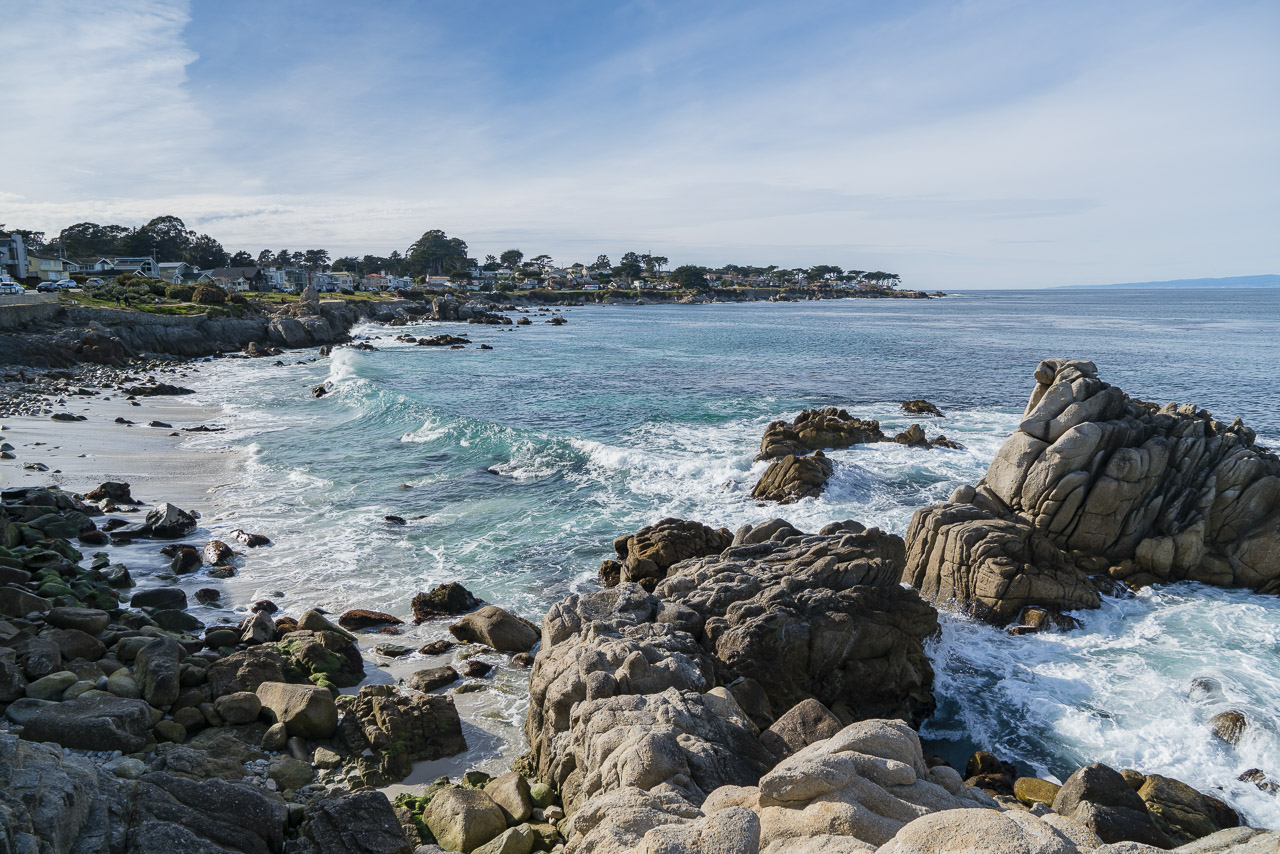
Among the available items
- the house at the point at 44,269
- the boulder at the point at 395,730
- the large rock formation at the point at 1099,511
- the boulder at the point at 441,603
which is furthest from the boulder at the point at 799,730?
the house at the point at 44,269

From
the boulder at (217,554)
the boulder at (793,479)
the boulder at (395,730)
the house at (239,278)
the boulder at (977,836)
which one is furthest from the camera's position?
the house at (239,278)

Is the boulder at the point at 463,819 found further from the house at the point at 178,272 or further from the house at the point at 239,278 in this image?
the house at the point at 239,278

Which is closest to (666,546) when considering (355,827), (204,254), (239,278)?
(355,827)

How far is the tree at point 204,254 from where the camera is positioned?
432 ft

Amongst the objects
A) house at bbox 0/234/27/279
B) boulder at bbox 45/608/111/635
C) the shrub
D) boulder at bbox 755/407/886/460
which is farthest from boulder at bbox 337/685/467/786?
house at bbox 0/234/27/279

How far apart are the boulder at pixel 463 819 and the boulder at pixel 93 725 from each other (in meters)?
4.14

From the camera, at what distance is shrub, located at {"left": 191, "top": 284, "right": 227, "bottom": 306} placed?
77062 mm

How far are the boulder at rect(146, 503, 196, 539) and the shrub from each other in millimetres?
67631

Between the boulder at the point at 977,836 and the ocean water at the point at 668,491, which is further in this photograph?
the ocean water at the point at 668,491

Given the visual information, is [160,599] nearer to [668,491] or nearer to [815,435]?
[668,491]

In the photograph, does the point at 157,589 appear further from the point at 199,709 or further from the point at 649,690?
the point at 649,690

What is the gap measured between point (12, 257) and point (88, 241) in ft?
164

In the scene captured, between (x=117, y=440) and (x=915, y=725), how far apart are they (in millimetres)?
32807

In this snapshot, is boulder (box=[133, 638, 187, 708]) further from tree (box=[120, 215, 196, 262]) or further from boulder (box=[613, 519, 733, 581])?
tree (box=[120, 215, 196, 262])
